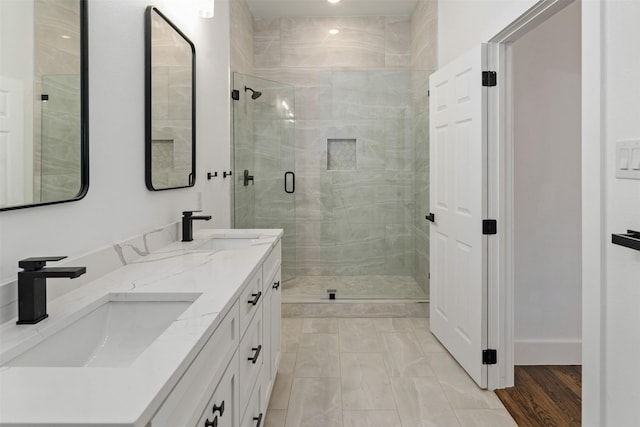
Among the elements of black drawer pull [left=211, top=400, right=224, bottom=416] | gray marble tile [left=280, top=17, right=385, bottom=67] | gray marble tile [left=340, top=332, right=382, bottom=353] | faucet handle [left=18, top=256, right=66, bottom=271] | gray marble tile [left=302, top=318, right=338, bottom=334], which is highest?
gray marble tile [left=280, top=17, right=385, bottom=67]

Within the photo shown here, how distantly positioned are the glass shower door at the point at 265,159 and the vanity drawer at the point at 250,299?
220 cm

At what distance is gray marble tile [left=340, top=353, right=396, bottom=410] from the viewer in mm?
2377

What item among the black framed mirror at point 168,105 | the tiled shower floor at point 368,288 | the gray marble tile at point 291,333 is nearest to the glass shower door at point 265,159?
the tiled shower floor at point 368,288

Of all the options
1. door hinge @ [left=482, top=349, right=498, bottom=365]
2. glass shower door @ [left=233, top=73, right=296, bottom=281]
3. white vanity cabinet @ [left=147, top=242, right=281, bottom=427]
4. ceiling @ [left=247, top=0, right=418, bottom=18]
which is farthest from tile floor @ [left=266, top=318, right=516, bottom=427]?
ceiling @ [left=247, top=0, right=418, bottom=18]

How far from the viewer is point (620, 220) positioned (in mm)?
1387

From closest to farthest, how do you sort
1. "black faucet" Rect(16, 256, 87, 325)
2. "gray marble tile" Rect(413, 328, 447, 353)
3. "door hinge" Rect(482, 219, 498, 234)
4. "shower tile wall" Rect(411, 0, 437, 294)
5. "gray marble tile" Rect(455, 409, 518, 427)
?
"black faucet" Rect(16, 256, 87, 325) → "gray marble tile" Rect(455, 409, 518, 427) → "door hinge" Rect(482, 219, 498, 234) → "gray marble tile" Rect(413, 328, 447, 353) → "shower tile wall" Rect(411, 0, 437, 294)

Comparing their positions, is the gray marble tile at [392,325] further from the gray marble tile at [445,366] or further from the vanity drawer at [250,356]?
the vanity drawer at [250,356]

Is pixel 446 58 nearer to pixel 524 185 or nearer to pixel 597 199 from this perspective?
pixel 524 185

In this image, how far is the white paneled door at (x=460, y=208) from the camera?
8.30ft

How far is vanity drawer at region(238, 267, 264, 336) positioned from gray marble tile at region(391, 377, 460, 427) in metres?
0.99

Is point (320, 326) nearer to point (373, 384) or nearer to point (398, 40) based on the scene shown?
point (373, 384)

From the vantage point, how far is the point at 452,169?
2938 mm

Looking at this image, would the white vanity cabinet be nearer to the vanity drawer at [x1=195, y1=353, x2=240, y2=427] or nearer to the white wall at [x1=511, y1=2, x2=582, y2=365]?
the vanity drawer at [x1=195, y1=353, x2=240, y2=427]

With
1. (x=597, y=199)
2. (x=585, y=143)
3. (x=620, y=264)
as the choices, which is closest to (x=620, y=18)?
(x=585, y=143)
